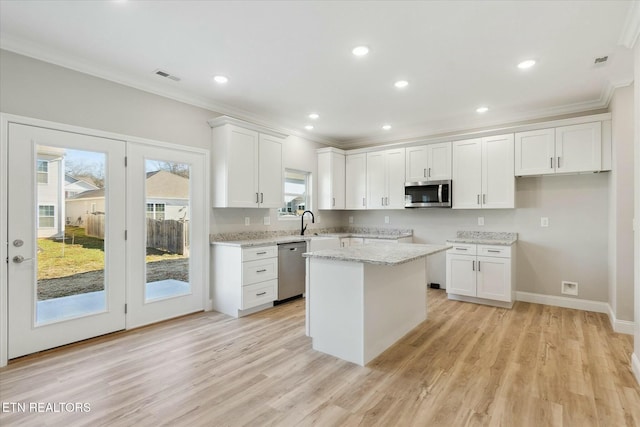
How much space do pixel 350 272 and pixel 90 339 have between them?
2603 mm

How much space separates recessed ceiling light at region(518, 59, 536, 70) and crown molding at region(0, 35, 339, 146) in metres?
3.17

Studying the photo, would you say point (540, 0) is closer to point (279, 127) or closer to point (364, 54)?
point (364, 54)

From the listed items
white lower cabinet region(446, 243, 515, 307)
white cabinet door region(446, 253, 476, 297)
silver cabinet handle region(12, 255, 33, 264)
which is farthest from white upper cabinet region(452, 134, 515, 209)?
silver cabinet handle region(12, 255, 33, 264)

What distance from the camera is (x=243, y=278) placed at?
3902 millimetres

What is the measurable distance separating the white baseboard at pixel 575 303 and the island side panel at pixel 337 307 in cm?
289

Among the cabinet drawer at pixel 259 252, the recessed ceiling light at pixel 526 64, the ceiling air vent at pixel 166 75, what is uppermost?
the ceiling air vent at pixel 166 75

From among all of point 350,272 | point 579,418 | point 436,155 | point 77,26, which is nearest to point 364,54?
point 350,272

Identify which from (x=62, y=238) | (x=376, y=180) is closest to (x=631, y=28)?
(x=376, y=180)

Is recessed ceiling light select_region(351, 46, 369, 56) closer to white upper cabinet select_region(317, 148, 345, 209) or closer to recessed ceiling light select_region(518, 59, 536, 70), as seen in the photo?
recessed ceiling light select_region(518, 59, 536, 70)

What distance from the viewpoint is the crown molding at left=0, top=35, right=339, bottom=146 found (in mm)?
2713

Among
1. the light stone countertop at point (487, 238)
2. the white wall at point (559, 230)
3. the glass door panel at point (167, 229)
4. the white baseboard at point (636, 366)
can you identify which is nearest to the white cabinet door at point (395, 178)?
the light stone countertop at point (487, 238)

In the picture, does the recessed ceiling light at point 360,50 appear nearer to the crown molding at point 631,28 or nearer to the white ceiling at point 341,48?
the white ceiling at point 341,48

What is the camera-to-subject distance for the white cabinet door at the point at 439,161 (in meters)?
4.97

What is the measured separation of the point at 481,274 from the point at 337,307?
→ 2561mm
